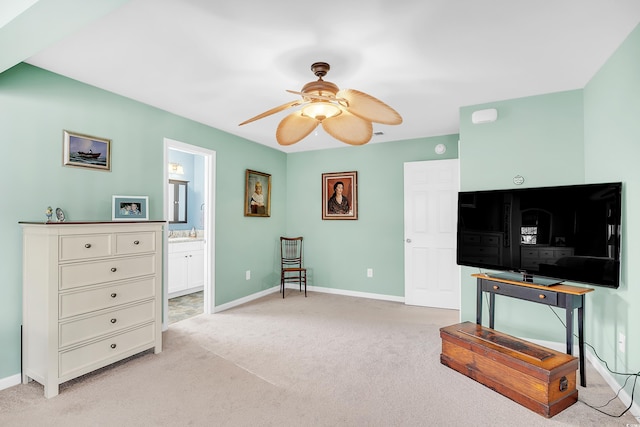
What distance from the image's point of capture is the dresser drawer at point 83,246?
2328 millimetres

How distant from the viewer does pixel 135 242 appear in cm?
277

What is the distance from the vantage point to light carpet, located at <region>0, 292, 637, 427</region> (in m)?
2.01

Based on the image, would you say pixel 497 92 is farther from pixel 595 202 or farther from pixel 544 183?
pixel 595 202

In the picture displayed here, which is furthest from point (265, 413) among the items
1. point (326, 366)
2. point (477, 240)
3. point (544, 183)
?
point (544, 183)

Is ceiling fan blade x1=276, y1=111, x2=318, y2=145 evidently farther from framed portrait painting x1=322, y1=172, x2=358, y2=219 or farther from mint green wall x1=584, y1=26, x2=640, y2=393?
framed portrait painting x1=322, y1=172, x2=358, y2=219

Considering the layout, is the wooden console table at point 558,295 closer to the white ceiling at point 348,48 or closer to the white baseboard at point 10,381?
the white ceiling at point 348,48

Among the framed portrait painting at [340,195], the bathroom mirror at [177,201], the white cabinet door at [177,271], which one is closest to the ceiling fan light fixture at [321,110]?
the framed portrait painting at [340,195]

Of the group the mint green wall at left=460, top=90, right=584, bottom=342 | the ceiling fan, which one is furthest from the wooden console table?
the ceiling fan

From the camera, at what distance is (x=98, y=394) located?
2.27 m

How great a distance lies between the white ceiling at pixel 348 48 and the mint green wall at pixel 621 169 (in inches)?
7.0

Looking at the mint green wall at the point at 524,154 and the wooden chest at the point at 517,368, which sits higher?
the mint green wall at the point at 524,154

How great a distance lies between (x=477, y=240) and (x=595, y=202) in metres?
0.92

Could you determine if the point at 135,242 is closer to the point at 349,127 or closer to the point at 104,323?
the point at 104,323

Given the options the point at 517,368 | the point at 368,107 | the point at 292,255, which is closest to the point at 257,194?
the point at 292,255
